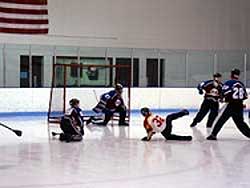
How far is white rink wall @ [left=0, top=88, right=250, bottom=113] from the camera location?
57.5 ft

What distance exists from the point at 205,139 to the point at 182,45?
12.0 meters

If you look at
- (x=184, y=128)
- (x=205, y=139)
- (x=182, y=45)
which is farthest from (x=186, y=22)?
(x=205, y=139)

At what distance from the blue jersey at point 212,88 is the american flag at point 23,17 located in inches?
180

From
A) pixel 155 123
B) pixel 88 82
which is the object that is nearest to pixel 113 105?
pixel 155 123

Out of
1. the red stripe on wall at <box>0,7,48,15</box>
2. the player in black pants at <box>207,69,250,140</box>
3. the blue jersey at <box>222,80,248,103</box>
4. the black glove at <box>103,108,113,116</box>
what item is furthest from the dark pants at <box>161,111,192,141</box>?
the black glove at <box>103,108,113,116</box>

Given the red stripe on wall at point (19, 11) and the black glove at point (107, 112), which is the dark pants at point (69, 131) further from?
the black glove at point (107, 112)

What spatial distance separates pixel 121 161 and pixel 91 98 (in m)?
10.5

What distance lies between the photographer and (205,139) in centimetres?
1132

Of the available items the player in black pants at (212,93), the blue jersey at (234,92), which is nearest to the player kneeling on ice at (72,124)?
the blue jersey at (234,92)

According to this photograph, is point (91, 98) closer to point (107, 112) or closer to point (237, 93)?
point (107, 112)

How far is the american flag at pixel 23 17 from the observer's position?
32.6ft

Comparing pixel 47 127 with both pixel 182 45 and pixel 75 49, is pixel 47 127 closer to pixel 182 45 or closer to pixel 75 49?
pixel 75 49

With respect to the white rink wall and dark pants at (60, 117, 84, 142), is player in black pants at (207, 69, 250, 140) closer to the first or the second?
dark pants at (60, 117, 84, 142)

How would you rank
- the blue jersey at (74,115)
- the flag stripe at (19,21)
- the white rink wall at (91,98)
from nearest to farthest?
the flag stripe at (19,21) < the blue jersey at (74,115) < the white rink wall at (91,98)
